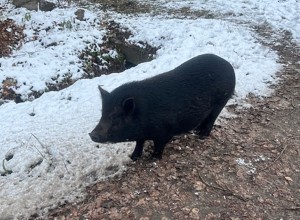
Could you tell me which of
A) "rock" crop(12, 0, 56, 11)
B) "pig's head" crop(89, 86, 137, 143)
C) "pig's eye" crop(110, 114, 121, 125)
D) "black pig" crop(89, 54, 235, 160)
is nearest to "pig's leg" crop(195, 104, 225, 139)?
"black pig" crop(89, 54, 235, 160)

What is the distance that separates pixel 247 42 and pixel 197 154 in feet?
12.9

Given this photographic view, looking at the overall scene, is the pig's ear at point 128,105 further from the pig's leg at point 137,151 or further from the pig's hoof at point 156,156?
the pig's hoof at point 156,156

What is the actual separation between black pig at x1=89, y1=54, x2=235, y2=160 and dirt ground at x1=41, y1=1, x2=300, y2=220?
340mm

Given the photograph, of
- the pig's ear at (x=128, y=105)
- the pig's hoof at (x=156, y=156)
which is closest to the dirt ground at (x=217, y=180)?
the pig's hoof at (x=156, y=156)

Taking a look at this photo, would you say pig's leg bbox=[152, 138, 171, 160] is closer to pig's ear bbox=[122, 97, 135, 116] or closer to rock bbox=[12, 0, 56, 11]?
pig's ear bbox=[122, 97, 135, 116]

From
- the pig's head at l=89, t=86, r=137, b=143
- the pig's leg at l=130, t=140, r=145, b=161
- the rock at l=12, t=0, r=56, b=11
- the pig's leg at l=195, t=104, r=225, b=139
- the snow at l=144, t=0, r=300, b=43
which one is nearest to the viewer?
the pig's head at l=89, t=86, r=137, b=143

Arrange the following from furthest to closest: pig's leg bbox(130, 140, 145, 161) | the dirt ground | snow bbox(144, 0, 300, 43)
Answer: snow bbox(144, 0, 300, 43)
pig's leg bbox(130, 140, 145, 161)
the dirt ground

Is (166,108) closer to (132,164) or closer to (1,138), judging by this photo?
(132,164)

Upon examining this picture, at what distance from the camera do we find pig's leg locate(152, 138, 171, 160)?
4.73m

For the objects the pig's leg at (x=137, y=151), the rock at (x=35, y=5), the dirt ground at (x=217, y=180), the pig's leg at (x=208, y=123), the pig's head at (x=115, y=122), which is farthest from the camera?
the rock at (x=35, y=5)

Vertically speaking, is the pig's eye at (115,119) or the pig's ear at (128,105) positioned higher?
the pig's ear at (128,105)

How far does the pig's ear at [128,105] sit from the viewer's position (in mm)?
Answer: 4246

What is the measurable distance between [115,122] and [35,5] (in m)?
6.95

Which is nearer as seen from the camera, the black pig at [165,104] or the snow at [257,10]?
the black pig at [165,104]
